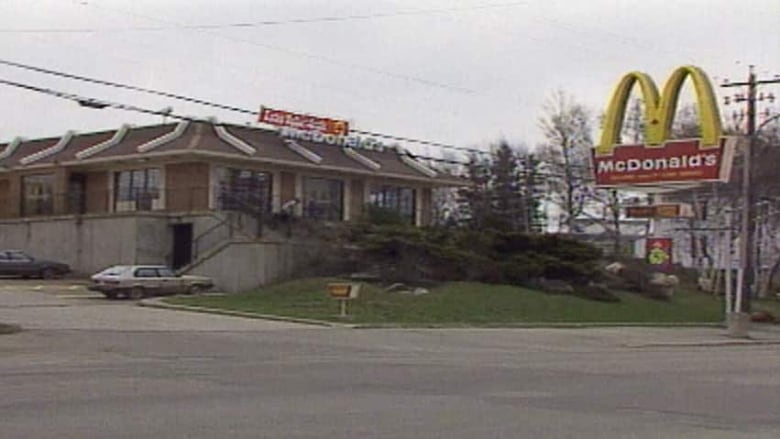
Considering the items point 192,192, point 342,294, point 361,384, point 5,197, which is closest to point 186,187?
point 192,192

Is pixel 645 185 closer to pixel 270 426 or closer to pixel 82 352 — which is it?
pixel 82 352

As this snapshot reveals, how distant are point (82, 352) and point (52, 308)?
693 inches

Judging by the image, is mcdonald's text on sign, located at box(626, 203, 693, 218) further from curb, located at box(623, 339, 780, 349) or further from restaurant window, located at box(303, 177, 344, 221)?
restaurant window, located at box(303, 177, 344, 221)

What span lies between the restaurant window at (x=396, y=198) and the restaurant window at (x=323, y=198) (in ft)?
7.46

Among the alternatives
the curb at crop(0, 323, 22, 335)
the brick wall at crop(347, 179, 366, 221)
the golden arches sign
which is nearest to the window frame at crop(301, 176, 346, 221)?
the brick wall at crop(347, 179, 366, 221)

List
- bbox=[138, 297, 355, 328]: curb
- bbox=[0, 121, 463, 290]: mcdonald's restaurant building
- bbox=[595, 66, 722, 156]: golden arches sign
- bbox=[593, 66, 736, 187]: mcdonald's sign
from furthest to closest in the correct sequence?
1. bbox=[0, 121, 463, 290]: mcdonald's restaurant building
2. bbox=[595, 66, 722, 156]: golden arches sign
3. bbox=[593, 66, 736, 187]: mcdonald's sign
4. bbox=[138, 297, 355, 328]: curb

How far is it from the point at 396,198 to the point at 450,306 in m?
26.8

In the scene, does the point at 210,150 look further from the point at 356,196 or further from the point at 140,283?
the point at 140,283

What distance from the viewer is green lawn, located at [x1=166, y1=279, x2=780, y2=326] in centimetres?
4394

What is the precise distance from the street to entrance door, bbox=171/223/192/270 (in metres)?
22.7

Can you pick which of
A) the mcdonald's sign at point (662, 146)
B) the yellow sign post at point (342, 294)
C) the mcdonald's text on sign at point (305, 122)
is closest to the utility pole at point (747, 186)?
the mcdonald's sign at point (662, 146)

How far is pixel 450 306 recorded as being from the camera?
1837 inches

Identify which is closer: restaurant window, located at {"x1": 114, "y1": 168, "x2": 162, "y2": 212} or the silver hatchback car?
the silver hatchback car

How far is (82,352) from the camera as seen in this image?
27.5m
